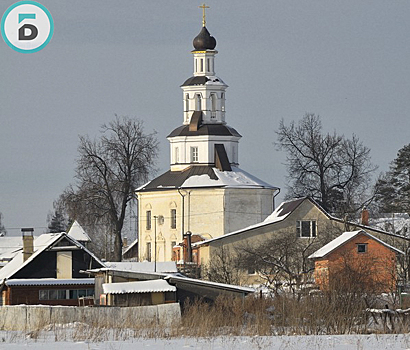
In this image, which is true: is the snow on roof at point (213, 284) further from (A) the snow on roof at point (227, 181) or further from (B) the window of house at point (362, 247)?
(A) the snow on roof at point (227, 181)

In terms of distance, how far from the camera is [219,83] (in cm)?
8175

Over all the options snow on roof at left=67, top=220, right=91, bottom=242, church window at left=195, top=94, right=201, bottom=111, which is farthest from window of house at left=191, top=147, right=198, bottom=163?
snow on roof at left=67, top=220, right=91, bottom=242

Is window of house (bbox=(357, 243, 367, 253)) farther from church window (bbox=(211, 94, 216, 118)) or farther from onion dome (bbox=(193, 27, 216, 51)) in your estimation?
onion dome (bbox=(193, 27, 216, 51))

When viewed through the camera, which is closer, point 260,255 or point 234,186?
point 260,255

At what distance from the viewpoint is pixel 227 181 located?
7631 centimetres

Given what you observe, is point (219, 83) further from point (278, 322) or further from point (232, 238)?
point (278, 322)

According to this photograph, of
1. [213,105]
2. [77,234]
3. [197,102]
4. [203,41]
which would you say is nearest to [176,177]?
[197,102]

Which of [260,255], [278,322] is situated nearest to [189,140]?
[260,255]

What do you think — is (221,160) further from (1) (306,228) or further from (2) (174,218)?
(1) (306,228)

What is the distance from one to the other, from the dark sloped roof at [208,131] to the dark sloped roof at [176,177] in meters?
2.41

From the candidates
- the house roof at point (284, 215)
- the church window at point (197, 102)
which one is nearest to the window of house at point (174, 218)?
the church window at point (197, 102)

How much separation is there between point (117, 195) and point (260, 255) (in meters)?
17.1

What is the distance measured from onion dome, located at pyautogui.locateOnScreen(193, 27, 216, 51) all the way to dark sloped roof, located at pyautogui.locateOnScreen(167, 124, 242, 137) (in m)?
5.26

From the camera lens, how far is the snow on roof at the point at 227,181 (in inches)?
2990
